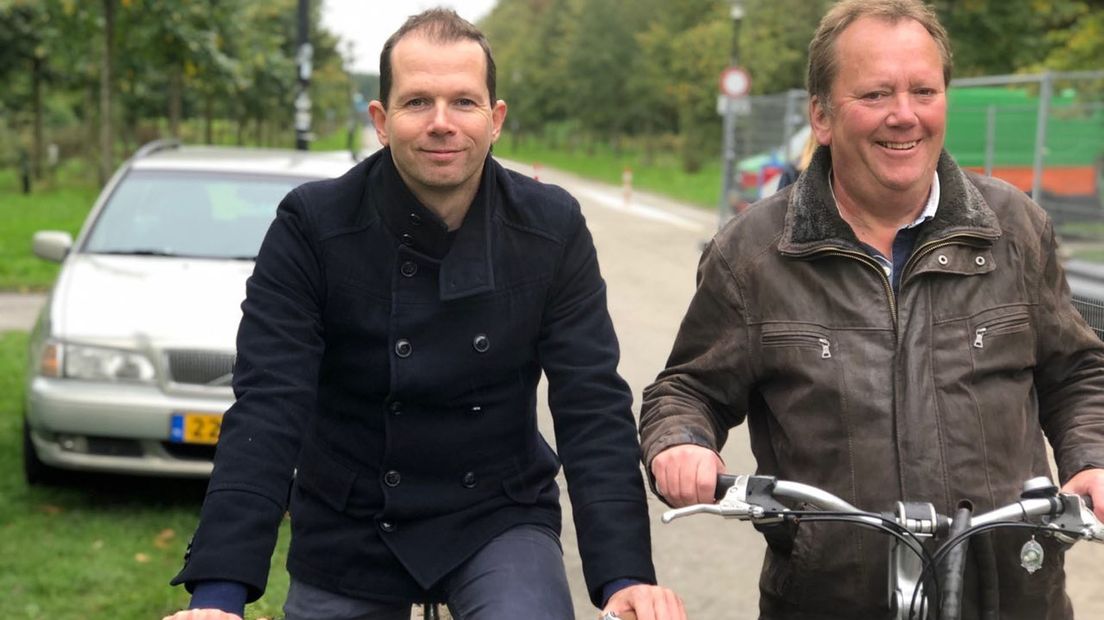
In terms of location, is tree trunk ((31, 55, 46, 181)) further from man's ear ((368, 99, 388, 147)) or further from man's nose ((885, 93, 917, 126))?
man's nose ((885, 93, 917, 126))

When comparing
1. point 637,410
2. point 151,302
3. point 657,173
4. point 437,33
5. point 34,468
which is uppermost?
point 437,33

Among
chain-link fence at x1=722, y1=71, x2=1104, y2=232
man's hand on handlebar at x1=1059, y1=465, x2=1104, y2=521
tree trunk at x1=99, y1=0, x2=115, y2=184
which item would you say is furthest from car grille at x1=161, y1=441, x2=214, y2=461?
tree trunk at x1=99, y1=0, x2=115, y2=184

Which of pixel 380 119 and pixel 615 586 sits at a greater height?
pixel 380 119

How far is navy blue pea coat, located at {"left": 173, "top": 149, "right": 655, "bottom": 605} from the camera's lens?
2707 mm

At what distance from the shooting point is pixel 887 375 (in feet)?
8.79

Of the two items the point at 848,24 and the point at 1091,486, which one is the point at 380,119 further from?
the point at 1091,486

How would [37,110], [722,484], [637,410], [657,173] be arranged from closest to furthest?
[722,484] → [637,410] → [37,110] → [657,173]

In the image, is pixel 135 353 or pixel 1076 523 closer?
pixel 1076 523

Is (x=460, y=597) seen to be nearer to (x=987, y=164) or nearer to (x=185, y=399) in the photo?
(x=185, y=399)

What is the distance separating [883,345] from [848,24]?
1.98 ft

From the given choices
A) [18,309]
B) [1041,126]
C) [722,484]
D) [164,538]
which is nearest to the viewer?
[722,484]

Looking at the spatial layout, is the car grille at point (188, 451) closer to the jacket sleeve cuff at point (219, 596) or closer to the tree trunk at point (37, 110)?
the jacket sleeve cuff at point (219, 596)

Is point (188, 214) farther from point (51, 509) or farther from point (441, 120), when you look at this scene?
point (441, 120)

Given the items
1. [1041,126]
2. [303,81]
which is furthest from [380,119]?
[303,81]
